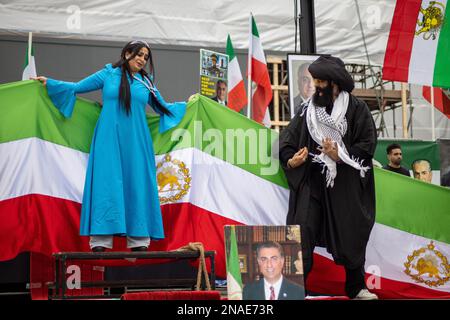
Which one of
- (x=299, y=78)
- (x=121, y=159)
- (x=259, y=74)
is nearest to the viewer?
(x=121, y=159)

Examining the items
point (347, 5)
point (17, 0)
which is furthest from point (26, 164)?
point (347, 5)

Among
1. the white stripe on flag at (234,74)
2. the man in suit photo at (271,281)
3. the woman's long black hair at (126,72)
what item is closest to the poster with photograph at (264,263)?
the man in suit photo at (271,281)

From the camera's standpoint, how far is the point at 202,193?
572cm

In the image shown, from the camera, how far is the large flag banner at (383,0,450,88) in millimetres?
6582

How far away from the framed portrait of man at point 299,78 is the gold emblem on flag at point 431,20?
1077 millimetres

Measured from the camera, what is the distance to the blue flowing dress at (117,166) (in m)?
5.05

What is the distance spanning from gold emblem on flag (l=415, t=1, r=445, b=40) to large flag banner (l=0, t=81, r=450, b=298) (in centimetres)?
147

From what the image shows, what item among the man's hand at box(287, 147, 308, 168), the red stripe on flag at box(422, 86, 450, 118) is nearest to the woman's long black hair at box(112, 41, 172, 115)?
the man's hand at box(287, 147, 308, 168)

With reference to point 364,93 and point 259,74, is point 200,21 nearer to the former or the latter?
point 259,74

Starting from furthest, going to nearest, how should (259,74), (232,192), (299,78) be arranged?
(259,74)
(299,78)
(232,192)

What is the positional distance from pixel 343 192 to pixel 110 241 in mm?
1611

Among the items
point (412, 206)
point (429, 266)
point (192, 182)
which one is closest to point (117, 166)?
point (192, 182)

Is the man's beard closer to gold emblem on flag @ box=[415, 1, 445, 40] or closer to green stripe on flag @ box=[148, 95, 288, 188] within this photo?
green stripe on flag @ box=[148, 95, 288, 188]

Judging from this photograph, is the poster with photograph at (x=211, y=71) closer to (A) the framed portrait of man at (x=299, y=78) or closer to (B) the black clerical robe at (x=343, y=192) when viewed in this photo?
(A) the framed portrait of man at (x=299, y=78)
